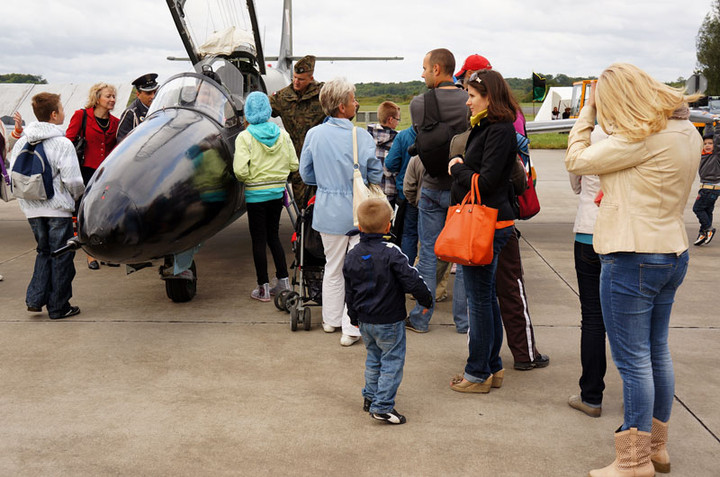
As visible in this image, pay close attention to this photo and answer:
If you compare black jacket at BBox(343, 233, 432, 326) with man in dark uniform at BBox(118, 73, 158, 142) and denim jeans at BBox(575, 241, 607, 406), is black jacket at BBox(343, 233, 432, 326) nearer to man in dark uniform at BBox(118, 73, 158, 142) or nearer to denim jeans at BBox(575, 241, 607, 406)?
denim jeans at BBox(575, 241, 607, 406)

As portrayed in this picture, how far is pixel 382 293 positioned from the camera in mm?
3469

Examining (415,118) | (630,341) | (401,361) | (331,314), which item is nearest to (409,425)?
(401,361)

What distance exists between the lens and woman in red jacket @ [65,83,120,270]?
673cm

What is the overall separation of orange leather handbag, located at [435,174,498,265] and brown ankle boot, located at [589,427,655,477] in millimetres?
1109

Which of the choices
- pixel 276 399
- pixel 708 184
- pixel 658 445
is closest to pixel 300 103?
pixel 276 399

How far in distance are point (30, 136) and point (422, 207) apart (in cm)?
321

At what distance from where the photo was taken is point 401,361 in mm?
3557

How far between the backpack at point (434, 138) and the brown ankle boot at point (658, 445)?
7.58 ft

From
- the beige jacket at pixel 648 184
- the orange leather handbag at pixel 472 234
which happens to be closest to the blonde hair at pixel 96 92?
the orange leather handbag at pixel 472 234

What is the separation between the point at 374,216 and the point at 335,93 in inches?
62.0

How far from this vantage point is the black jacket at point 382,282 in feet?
11.3

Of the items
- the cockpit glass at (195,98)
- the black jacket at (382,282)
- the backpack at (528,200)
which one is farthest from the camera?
the cockpit glass at (195,98)

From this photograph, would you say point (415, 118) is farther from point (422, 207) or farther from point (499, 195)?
point (499, 195)

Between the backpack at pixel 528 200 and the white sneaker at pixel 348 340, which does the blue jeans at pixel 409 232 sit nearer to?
the white sneaker at pixel 348 340
